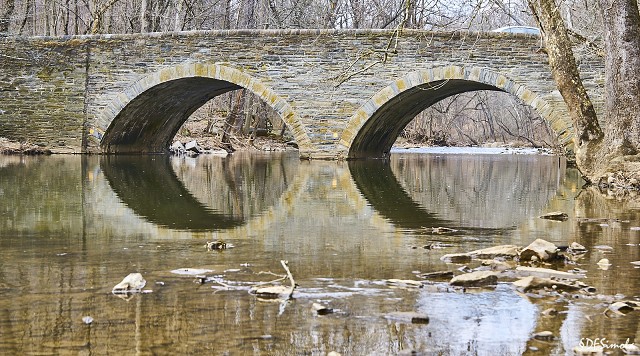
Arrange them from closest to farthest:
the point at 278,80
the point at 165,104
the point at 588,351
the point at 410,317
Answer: the point at 588,351 < the point at 410,317 < the point at 278,80 < the point at 165,104

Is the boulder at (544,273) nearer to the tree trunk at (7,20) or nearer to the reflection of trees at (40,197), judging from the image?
the reflection of trees at (40,197)

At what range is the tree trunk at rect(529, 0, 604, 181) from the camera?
1263 centimetres

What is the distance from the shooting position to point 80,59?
19844 millimetres

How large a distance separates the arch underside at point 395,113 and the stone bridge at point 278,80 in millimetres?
45

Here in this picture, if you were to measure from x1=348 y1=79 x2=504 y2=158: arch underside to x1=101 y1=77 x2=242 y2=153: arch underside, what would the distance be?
3096 millimetres

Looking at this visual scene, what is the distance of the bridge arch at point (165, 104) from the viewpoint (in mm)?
18484

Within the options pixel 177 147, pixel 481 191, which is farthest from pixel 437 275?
pixel 177 147

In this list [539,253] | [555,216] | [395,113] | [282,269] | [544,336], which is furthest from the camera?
[395,113]

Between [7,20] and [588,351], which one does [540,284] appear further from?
[7,20]

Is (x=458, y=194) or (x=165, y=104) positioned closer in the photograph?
(x=458, y=194)

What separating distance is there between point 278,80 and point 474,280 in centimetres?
1411


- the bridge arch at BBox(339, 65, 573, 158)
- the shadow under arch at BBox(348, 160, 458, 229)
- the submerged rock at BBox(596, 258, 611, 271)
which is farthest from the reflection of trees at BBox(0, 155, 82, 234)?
the bridge arch at BBox(339, 65, 573, 158)

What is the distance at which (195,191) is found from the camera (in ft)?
36.2

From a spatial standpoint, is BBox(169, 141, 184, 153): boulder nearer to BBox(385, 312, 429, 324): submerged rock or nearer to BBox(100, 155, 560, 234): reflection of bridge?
BBox(100, 155, 560, 234): reflection of bridge
